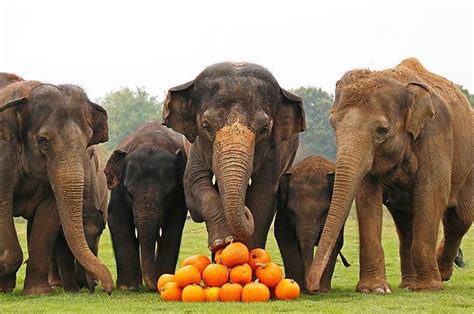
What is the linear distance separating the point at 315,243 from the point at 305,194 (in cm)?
54

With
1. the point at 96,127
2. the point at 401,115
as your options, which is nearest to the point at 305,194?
the point at 401,115

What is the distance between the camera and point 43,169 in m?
12.3

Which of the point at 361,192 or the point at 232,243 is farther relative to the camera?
the point at 361,192

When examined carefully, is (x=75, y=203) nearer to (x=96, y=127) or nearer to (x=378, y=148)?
(x=96, y=127)

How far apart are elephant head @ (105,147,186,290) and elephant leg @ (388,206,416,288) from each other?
268 cm

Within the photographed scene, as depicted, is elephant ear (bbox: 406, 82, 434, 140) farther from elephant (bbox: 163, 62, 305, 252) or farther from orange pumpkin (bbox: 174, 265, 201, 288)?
orange pumpkin (bbox: 174, 265, 201, 288)

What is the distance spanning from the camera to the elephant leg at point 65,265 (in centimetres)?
1344

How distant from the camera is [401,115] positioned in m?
12.3

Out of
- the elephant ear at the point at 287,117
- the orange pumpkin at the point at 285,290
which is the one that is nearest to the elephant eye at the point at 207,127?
the elephant ear at the point at 287,117

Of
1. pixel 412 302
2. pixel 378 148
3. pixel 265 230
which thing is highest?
pixel 378 148

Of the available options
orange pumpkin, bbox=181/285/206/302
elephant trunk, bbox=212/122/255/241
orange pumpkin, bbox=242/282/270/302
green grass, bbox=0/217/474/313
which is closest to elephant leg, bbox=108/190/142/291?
green grass, bbox=0/217/474/313

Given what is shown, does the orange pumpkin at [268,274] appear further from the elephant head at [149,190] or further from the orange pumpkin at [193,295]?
the elephant head at [149,190]

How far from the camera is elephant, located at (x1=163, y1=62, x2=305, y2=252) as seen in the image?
11219 millimetres

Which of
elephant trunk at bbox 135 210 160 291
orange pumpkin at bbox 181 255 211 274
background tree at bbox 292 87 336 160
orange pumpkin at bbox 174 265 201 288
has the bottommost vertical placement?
orange pumpkin at bbox 174 265 201 288
